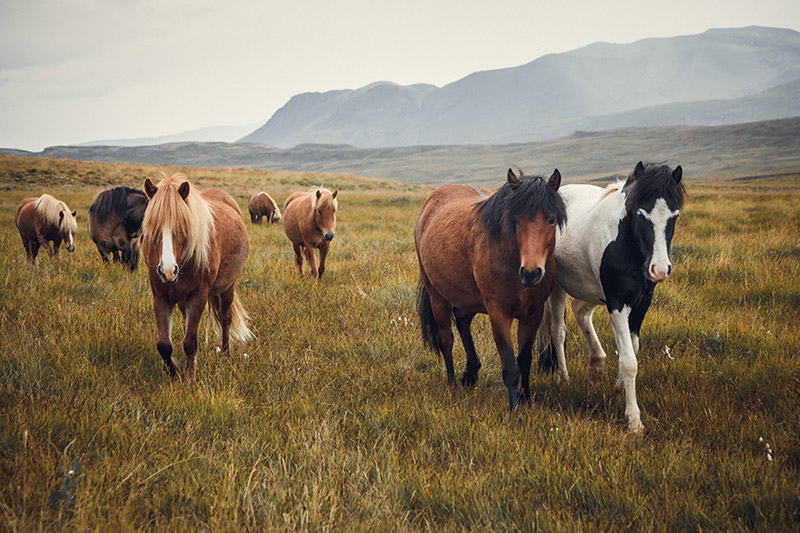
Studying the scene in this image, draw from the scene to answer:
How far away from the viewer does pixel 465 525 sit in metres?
2.41

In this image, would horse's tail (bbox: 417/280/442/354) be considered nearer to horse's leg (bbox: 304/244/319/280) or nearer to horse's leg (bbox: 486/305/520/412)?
horse's leg (bbox: 486/305/520/412)

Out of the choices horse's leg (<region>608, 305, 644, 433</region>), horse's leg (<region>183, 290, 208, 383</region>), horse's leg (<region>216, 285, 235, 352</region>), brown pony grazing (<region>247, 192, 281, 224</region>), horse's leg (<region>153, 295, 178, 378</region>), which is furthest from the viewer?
brown pony grazing (<region>247, 192, 281, 224</region>)

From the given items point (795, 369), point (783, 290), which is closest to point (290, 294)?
point (795, 369)

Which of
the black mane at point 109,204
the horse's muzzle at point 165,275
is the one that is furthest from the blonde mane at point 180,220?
the black mane at point 109,204

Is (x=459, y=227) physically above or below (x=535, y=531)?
above

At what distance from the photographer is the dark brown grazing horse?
852cm

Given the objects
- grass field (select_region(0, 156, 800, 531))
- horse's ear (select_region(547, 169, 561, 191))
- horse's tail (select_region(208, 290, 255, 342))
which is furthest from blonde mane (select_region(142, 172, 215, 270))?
horse's ear (select_region(547, 169, 561, 191))

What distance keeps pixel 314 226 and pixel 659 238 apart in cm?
691

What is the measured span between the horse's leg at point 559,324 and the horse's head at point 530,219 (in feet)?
4.41

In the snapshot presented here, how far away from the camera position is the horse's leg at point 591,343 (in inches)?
178

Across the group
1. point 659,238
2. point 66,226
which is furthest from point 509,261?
point 66,226

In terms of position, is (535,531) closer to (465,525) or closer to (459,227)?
(465,525)

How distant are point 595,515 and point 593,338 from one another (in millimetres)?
2521

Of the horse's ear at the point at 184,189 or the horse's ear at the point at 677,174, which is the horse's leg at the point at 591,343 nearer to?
the horse's ear at the point at 677,174
